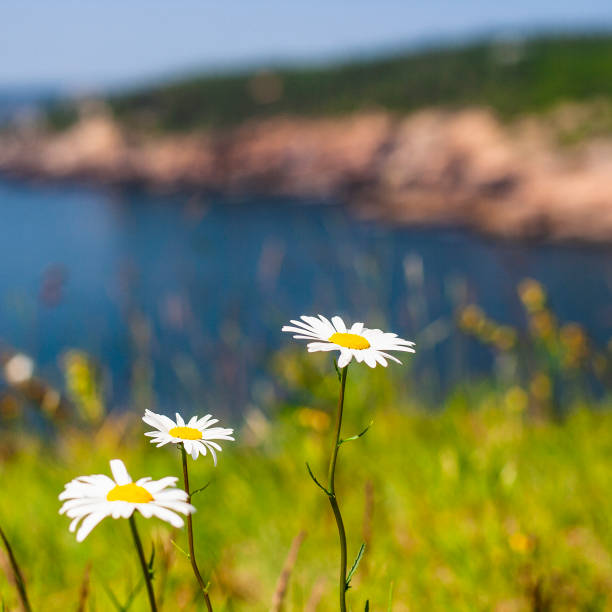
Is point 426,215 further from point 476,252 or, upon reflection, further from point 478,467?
point 478,467

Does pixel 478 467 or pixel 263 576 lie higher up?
pixel 478 467

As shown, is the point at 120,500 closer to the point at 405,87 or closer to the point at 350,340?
the point at 350,340

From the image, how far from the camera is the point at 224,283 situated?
23188mm

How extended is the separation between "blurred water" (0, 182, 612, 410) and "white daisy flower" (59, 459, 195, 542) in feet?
8.37

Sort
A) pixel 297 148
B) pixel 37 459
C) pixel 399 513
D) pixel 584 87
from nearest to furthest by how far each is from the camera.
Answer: pixel 399 513 < pixel 37 459 < pixel 584 87 < pixel 297 148

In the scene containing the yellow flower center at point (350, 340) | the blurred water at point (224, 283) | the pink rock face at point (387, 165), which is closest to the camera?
the yellow flower center at point (350, 340)

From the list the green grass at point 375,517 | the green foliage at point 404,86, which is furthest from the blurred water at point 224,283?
the green foliage at point 404,86

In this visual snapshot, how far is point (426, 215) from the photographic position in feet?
184

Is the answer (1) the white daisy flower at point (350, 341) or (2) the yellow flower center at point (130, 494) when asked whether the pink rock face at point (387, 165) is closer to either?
(1) the white daisy flower at point (350, 341)

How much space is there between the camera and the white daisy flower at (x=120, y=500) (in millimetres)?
618

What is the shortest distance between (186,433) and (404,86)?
76.1m

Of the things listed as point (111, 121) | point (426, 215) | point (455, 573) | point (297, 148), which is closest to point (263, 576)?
point (455, 573)

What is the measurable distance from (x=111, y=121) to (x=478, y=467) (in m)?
89.5

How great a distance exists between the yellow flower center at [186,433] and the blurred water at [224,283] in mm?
2537
